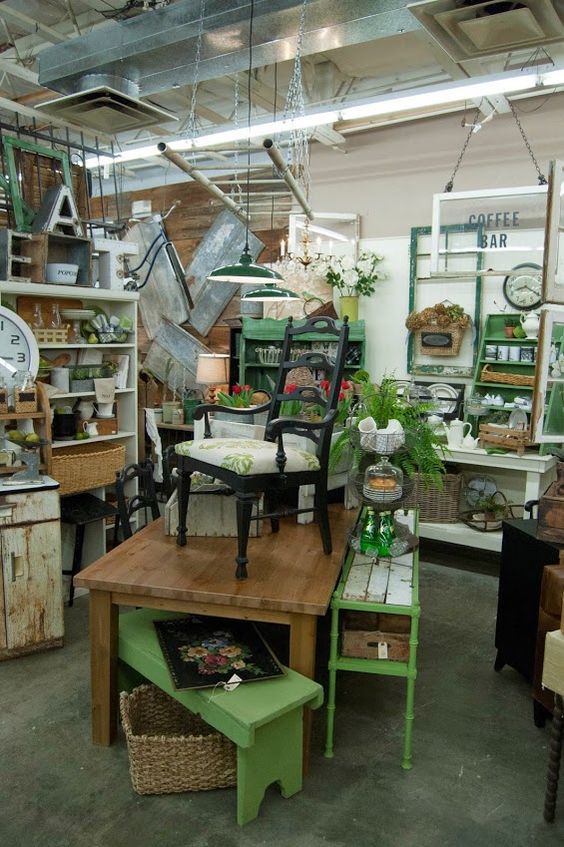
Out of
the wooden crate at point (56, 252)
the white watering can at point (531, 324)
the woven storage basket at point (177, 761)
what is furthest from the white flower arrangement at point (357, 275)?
the woven storage basket at point (177, 761)

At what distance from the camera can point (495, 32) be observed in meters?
2.82

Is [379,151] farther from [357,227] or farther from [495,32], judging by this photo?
[495,32]

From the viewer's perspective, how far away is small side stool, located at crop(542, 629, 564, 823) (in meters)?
2.09

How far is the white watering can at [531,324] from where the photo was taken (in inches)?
195

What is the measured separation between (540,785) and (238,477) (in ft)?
5.23

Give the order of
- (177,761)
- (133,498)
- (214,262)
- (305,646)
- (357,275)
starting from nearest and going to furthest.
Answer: (177,761) → (305,646) → (133,498) → (357,275) → (214,262)

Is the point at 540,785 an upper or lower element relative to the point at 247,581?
lower

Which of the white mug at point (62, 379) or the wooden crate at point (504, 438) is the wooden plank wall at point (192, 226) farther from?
the wooden crate at point (504, 438)

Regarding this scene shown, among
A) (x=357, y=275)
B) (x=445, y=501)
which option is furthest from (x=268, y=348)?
(x=445, y=501)

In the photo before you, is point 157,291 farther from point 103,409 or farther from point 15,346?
point 15,346

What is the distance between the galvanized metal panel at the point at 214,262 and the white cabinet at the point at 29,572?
441 cm

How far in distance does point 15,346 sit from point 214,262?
3.96 meters

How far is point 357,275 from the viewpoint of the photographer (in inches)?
230

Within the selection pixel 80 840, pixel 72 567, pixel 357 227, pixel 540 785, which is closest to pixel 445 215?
pixel 357 227
